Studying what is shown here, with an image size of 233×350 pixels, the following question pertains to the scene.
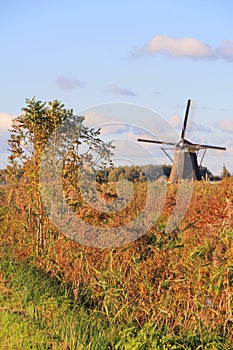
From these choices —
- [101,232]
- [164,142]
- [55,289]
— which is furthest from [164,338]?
[164,142]

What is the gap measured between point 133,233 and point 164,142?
1092 inches

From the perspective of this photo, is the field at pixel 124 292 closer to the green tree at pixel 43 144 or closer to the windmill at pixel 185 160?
the green tree at pixel 43 144

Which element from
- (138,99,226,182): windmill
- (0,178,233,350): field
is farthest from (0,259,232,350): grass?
(138,99,226,182): windmill

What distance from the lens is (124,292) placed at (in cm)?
659

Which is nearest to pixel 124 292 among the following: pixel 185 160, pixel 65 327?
pixel 65 327

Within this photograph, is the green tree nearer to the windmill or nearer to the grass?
the grass

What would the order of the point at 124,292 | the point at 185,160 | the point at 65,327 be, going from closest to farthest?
the point at 65,327 < the point at 124,292 < the point at 185,160

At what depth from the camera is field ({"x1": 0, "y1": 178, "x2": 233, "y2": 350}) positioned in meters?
5.52

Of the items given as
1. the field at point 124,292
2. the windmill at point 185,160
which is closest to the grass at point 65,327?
the field at point 124,292

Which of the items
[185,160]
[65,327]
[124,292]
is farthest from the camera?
[185,160]

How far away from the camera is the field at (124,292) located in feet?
18.1

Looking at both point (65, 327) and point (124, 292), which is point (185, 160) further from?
point (65, 327)

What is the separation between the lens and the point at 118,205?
29.0ft

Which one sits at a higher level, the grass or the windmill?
the windmill
